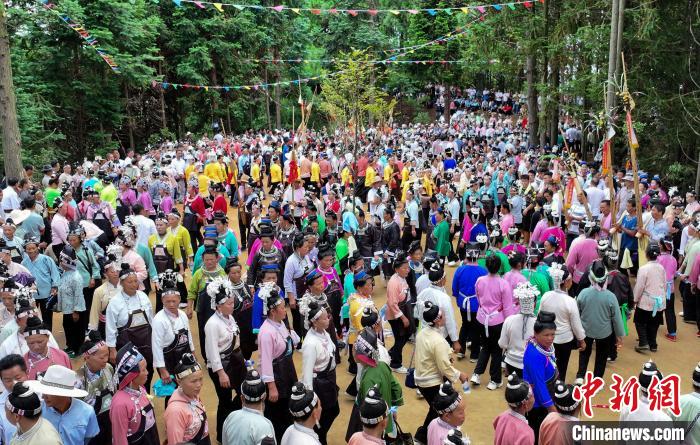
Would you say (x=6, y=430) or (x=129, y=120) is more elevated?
(x=129, y=120)

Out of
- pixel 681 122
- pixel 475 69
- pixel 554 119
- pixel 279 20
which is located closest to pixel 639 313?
pixel 681 122

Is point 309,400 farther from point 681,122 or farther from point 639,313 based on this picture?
point 681,122

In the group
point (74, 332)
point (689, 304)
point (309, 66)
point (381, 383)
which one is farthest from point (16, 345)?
point (309, 66)

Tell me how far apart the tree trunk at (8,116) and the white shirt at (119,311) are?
9.98 m

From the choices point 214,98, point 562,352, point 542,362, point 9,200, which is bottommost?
point 562,352

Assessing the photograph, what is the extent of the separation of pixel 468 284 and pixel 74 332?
6.06m

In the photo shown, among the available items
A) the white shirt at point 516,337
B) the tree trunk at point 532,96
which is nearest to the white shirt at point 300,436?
the white shirt at point 516,337

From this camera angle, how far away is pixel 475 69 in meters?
27.6

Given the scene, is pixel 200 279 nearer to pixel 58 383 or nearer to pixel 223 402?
pixel 223 402

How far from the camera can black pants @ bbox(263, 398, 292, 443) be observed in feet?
21.2

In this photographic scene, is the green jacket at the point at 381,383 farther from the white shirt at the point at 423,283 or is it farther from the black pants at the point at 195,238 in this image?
the black pants at the point at 195,238

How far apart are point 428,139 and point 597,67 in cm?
1142

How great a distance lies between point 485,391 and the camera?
27.2 feet

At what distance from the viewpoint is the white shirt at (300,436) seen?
471cm
